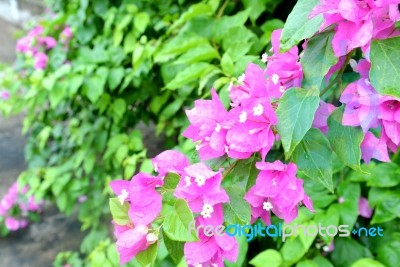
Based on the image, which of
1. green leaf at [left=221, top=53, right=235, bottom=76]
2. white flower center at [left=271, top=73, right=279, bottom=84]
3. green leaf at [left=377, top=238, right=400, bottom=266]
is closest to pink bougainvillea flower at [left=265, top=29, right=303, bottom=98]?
white flower center at [left=271, top=73, right=279, bottom=84]

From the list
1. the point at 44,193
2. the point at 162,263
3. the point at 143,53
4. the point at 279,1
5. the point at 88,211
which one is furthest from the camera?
the point at 88,211

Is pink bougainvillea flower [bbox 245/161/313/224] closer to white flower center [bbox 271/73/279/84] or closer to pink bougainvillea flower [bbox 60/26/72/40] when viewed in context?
white flower center [bbox 271/73/279/84]

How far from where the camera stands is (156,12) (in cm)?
159

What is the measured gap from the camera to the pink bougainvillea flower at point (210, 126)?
0.47 meters

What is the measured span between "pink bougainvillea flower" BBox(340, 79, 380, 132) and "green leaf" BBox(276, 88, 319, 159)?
0.19ft

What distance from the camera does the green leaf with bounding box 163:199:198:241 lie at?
17.5 inches

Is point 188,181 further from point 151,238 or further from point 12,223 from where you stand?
point 12,223

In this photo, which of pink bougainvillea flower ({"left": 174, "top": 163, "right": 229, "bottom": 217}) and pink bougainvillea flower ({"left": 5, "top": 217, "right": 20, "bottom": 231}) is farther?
pink bougainvillea flower ({"left": 5, "top": 217, "right": 20, "bottom": 231})

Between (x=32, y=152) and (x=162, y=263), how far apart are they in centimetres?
155

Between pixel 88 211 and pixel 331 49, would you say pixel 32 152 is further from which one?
pixel 331 49

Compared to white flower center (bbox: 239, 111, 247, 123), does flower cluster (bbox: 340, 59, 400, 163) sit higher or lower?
lower

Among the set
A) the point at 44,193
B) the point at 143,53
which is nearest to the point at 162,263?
the point at 143,53

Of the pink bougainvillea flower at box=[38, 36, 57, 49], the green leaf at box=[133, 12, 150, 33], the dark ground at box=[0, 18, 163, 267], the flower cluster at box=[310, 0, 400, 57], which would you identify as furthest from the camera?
the dark ground at box=[0, 18, 163, 267]

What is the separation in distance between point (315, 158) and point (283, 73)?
0.10 meters
